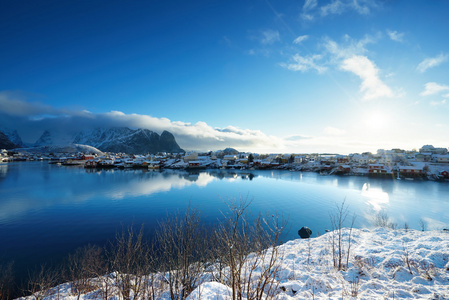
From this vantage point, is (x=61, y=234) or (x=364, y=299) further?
(x=61, y=234)

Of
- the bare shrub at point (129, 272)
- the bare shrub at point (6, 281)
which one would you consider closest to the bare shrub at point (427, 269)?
the bare shrub at point (129, 272)

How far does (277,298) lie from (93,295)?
612 cm

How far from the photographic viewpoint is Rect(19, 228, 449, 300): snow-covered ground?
4.97 m

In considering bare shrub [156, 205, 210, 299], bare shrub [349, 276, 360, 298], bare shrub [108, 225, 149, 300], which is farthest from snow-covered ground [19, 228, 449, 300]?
bare shrub [108, 225, 149, 300]

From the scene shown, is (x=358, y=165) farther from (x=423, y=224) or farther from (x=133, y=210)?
(x=133, y=210)

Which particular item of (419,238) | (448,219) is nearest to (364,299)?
(419,238)

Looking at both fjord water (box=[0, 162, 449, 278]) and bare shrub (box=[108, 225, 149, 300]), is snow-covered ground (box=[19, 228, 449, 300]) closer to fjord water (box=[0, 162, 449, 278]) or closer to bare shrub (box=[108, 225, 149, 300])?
bare shrub (box=[108, 225, 149, 300])

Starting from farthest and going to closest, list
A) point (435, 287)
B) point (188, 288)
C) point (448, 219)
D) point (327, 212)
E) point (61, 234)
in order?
point (327, 212), point (448, 219), point (61, 234), point (188, 288), point (435, 287)

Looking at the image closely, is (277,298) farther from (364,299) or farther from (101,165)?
(101,165)

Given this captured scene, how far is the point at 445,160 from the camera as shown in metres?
48.3

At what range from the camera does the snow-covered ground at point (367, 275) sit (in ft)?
16.3

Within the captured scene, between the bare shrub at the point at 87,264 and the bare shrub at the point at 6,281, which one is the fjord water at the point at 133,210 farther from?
the bare shrub at the point at 87,264

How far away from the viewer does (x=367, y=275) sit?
6.27 m

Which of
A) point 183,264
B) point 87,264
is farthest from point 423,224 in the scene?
point 87,264
